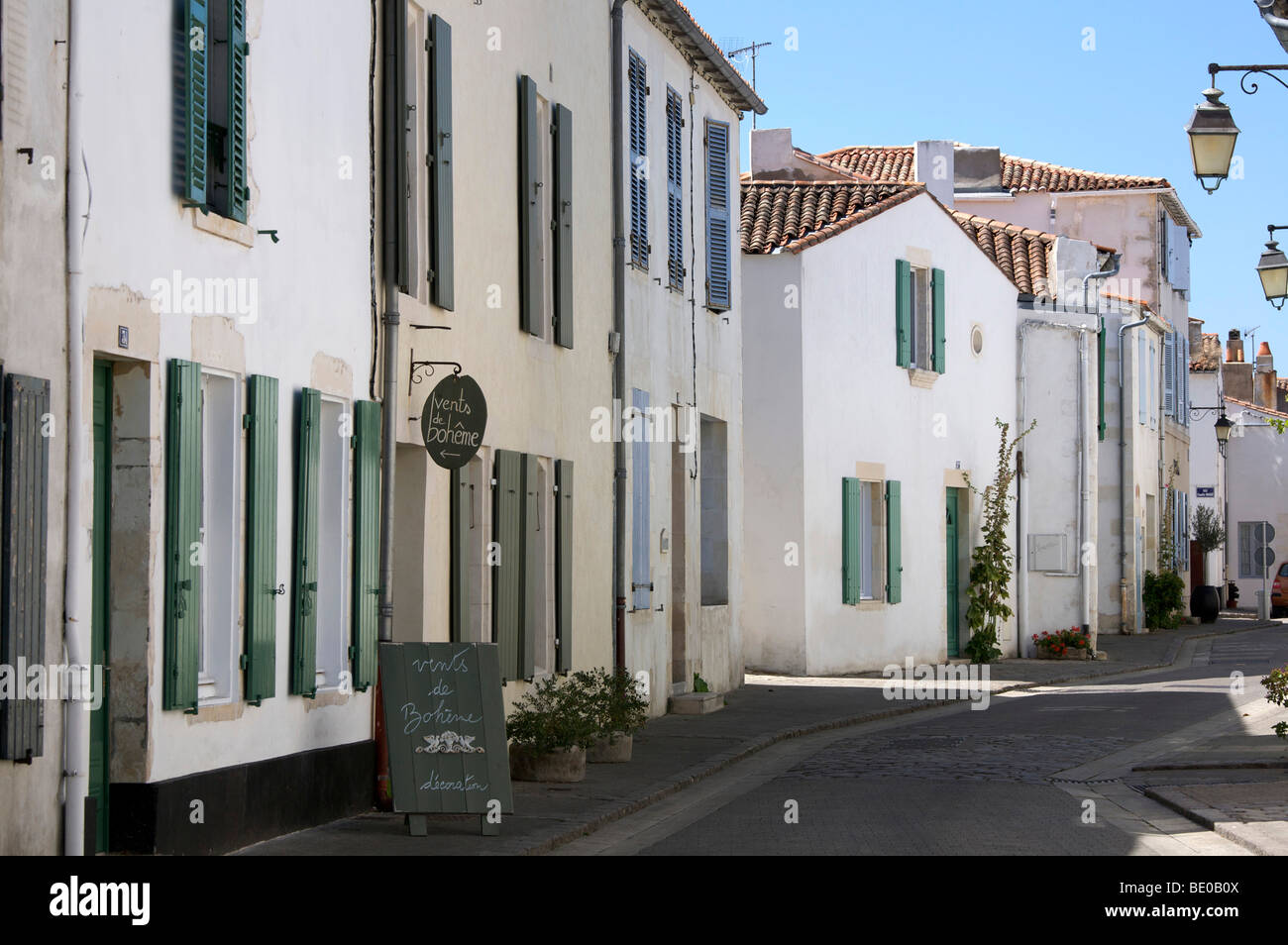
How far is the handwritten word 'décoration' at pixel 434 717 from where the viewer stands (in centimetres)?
1054

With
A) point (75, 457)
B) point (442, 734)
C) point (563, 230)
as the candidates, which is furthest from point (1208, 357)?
point (75, 457)

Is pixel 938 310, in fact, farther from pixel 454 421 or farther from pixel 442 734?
pixel 442 734

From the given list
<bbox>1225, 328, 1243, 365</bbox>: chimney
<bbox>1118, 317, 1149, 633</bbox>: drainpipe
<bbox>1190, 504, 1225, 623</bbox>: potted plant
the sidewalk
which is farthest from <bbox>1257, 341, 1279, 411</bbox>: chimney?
the sidewalk

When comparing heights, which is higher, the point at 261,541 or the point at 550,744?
the point at 261,541

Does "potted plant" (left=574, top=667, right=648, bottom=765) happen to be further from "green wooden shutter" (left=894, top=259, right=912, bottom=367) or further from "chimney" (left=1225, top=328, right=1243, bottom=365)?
"chimney" (left=1225, top=328, right=1243, bottom=365)

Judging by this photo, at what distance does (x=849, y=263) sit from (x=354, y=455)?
576 inches

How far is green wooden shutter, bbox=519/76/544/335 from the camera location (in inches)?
591

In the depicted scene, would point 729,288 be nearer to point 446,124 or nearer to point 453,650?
point 446,124

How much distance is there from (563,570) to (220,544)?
6.16 m

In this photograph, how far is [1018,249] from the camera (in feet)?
109

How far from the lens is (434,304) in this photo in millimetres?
12898

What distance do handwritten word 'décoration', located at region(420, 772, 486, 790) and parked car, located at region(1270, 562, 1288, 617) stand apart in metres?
40.7

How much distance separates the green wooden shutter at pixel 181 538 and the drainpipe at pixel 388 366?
8.36ft
